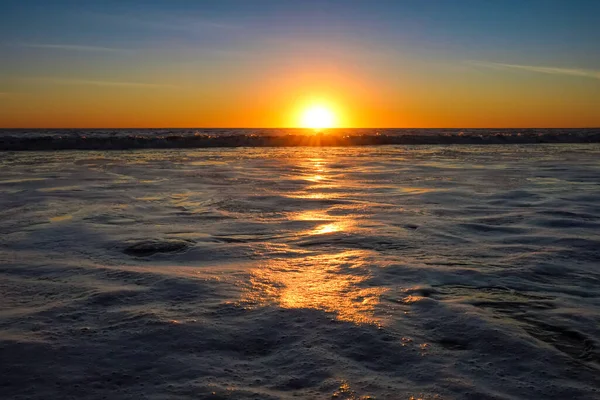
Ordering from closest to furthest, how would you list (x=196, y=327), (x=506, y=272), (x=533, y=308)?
(x=196, y=327) < (x=533, y=308) < (x=506, y=272)

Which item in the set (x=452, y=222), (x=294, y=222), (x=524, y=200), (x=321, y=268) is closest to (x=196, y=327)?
(x=321, y=268)

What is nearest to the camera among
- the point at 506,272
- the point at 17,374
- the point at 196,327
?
the point at 17,374

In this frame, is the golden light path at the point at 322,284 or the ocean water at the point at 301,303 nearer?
the ocean water at the point at 301,303

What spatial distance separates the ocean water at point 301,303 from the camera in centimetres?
268

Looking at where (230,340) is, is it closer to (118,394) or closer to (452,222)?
(118,394)

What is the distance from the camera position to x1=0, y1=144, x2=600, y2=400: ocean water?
2.68m

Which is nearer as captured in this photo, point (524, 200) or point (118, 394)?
point (118, 394)

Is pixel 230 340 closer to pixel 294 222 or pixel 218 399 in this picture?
pixel 218 399

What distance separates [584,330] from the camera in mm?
3305

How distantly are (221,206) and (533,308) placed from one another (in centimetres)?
584

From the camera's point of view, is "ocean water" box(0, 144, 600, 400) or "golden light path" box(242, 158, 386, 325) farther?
"golden light path" box(242, 158, 386, 325)

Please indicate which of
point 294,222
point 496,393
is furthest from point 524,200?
point 496,393

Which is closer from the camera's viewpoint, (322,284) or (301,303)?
(301,303)

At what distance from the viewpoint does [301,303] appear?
3.79 m
